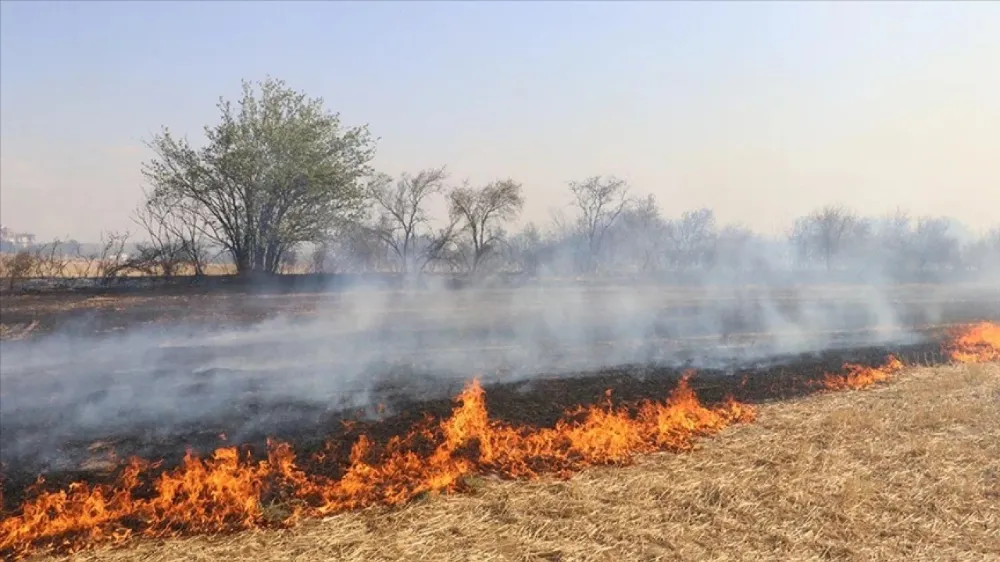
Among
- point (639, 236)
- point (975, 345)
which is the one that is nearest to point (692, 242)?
point (639, 236)

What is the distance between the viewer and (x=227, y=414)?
8.71 metres

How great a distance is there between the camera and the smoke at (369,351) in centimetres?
874

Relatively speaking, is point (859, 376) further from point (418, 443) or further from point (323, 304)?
point (323, 304)

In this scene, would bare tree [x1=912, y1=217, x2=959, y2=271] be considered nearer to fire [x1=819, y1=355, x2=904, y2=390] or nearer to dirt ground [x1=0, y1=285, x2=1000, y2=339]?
dirt ground [x1=0, y1=285, x2=1000, y2=339]

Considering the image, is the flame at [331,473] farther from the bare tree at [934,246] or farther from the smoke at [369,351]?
the bare tree at [934,246]

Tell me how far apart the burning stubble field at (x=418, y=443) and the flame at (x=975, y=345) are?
0.12m

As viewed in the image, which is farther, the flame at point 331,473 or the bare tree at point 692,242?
the bare tree at point 692,242

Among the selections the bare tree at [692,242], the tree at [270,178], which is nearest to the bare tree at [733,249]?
the bare tree at [692,242]

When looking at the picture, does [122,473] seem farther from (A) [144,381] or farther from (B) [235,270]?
(B) [235,270]

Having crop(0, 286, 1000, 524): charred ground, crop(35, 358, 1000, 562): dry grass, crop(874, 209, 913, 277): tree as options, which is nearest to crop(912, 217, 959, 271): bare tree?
crop(874, 209, 913, 277): tree

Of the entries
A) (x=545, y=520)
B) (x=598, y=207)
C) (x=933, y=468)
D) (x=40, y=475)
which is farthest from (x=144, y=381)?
(x=598, y=207)

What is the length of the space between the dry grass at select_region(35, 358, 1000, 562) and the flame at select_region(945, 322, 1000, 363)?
752 cm

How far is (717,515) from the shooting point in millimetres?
5512

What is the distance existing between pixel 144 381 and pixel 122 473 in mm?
4821
